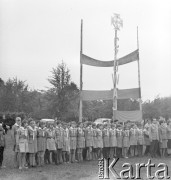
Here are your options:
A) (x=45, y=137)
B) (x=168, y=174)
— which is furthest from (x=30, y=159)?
(x=168, y=174)

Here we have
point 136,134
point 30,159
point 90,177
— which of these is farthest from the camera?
point 136,134

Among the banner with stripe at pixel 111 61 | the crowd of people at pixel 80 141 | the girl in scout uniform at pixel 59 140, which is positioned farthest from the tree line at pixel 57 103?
the girl in scout uniform at pixel 59 140

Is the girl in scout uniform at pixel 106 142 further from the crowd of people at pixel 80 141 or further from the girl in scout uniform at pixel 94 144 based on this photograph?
the girl in scout uniform at pixel 94 144

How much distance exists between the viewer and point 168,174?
991cm

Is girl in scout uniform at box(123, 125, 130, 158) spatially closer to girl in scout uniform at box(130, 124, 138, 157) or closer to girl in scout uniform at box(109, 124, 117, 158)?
girl in scout uniform at box(130, 124, 138, 157)

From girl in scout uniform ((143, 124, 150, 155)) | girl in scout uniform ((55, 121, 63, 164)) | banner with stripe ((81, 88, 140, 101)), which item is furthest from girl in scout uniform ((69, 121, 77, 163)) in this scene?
banner with stripe ((81, 88, 140, 101))

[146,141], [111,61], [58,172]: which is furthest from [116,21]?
[58,172]

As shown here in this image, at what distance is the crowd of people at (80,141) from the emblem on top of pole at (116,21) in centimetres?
685

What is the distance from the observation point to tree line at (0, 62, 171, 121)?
26031 mm

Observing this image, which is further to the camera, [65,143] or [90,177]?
[65,143]

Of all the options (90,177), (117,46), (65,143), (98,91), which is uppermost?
(117,46)

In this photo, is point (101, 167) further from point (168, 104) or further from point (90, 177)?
point (168, 104)

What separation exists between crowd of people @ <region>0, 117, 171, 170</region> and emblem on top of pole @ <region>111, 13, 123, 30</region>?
6.85 metres

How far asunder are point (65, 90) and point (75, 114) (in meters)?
2.71
